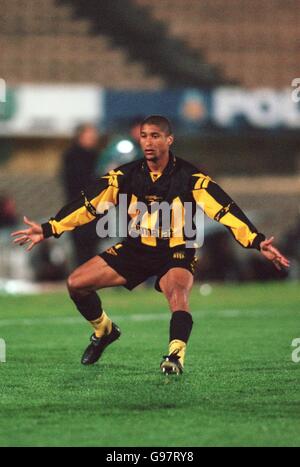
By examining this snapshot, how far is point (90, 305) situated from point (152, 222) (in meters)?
0.73

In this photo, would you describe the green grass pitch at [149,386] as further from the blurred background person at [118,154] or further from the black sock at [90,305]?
the blurred background person at [118,154]

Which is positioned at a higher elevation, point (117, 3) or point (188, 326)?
point (117, 3)

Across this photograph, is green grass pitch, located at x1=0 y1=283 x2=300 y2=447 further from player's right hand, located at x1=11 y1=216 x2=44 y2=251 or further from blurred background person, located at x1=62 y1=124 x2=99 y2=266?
blurred background person, located at x1=62 y1=124 x2=99 y2=266

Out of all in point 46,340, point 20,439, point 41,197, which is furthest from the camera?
point 41,197

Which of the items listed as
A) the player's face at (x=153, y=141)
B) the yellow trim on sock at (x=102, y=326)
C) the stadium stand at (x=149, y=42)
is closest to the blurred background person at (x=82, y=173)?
the yellow trim on sock at (x=102, y=326)

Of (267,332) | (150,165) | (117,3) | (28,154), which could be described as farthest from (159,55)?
(150,165)

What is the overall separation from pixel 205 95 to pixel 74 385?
17369 mm

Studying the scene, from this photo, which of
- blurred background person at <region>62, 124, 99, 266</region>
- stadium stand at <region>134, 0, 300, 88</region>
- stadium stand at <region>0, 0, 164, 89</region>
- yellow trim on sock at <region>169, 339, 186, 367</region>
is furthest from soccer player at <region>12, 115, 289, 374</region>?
stadium stand at <region>134, 0, 300, 88</region>

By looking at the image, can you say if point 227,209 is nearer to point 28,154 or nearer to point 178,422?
point 178,422

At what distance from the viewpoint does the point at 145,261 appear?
24.0ft

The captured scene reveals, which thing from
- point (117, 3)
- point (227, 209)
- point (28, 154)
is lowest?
point (227, 209)

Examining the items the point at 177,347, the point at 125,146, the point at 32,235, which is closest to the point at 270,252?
the point at 177,347

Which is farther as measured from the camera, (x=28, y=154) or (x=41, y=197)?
(x=28, y=154)

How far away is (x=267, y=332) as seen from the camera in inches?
399
